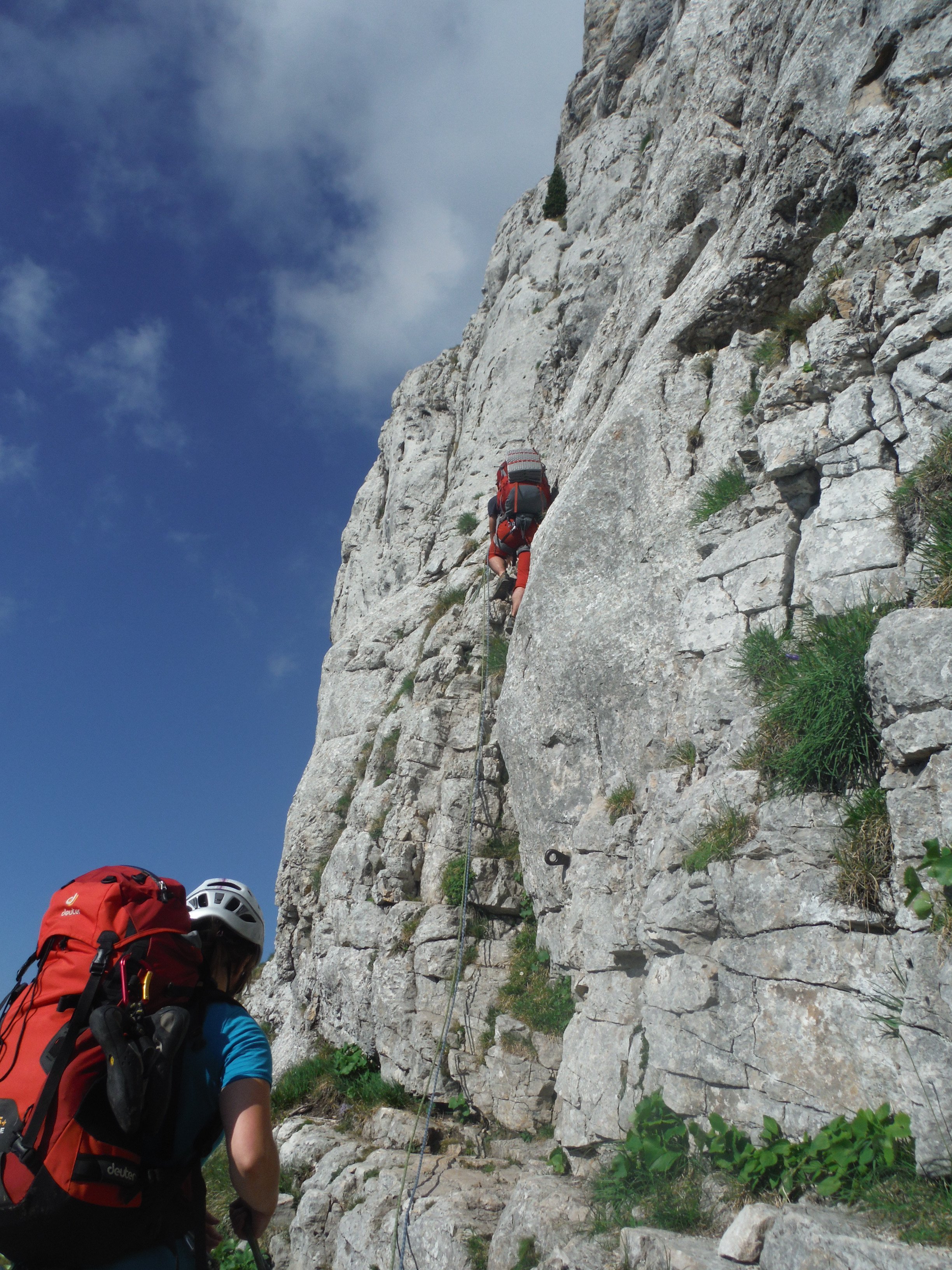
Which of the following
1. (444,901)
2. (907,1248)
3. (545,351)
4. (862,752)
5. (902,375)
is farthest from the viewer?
(545,351)

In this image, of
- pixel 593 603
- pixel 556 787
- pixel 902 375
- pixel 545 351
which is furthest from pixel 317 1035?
pixel 545 351

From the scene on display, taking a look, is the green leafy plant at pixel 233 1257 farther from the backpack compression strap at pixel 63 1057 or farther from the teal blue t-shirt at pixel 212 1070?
the backpack compression strap at pixel 63 1057

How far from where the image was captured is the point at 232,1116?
3023 millimetres

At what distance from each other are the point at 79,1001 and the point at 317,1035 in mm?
10701

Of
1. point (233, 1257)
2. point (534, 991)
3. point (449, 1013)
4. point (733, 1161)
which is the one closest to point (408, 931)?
point (449, 1013)

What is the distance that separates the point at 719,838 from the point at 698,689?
170 centimetres

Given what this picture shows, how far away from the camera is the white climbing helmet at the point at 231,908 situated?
13.3 ft

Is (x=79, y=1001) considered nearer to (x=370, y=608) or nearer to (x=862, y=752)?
(x=862, y=752)

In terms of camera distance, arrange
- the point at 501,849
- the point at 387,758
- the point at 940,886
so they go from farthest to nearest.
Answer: the point at 387,758
the point at 501,849
the point at 940,886

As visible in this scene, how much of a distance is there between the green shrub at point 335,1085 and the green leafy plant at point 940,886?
312 inches

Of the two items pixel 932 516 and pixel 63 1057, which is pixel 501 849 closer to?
pixel 932 516

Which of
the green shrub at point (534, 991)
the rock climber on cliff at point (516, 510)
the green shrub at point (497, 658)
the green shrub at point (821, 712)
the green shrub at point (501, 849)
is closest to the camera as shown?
the green shrub at point (821, 712)

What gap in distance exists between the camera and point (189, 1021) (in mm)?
3080

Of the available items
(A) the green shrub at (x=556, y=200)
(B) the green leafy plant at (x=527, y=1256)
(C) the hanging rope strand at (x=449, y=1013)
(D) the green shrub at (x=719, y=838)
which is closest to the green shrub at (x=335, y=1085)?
(C) the hanging rope strand at (x=449, y=1013)
